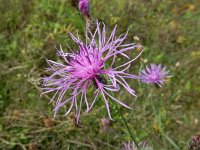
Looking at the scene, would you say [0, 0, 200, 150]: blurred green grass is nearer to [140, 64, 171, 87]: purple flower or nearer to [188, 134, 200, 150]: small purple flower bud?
[140, 64, 171, 87]: purple flower

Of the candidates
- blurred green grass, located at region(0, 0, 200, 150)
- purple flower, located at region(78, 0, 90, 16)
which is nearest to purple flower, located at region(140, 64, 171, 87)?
blurred green grass, located at region(0, 0, 200, 150)

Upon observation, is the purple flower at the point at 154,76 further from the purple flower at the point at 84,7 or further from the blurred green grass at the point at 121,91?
the purple flower at the point at 84,7

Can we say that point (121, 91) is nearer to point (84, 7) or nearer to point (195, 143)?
point (84, 7)

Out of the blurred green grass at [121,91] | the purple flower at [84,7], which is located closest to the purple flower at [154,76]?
the blurred green grass at [121,91]

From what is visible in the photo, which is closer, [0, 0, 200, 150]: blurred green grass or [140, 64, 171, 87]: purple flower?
[140, 64, 171, 87]: purple flower

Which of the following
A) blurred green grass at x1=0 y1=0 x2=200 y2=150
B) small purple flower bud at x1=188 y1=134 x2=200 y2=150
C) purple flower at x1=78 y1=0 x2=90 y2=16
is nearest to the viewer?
small purple flower bud at x1=188 y1=134 x2=200 y2=150

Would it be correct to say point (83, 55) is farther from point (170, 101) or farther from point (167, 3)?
point (167, 3)

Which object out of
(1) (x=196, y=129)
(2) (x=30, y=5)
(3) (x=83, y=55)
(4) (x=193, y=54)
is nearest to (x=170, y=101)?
(1) (x=196, y=129)

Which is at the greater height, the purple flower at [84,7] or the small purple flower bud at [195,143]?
the purple flower at [84,7]
